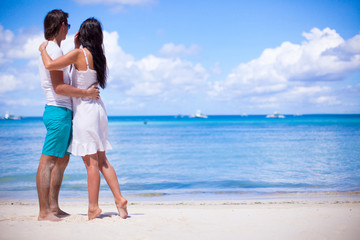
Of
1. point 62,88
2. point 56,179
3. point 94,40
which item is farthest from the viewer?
point 56,179

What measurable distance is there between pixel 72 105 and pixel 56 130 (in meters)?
0.36

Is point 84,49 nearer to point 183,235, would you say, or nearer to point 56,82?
point 56,82

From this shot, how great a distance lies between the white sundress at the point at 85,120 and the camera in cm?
336

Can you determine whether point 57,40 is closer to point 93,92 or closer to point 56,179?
point 93,92

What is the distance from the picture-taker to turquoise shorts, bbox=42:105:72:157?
3.31 meters

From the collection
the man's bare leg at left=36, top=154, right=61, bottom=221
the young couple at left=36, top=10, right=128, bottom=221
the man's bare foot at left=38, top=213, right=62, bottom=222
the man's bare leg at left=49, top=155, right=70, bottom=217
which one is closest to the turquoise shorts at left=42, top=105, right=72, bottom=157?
the young couple at left=36, top=10, right=128, bottom=221

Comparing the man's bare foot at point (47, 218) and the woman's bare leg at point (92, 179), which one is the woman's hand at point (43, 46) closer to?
the woman's bare leg at point (92, 179)

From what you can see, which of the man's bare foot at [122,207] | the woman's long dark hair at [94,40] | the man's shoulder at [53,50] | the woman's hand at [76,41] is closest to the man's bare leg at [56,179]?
the man's bare foot at [122,207]

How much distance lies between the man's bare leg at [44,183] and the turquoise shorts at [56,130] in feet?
0.38

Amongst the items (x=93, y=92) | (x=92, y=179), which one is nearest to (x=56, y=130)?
(x=93, y=92)

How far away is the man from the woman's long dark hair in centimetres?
22

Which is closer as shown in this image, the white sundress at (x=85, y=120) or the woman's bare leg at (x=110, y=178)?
the white sundress at (x=85, y=120)

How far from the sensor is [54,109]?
3.35 meters

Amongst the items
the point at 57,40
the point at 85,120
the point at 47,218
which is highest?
the point at 57,40
